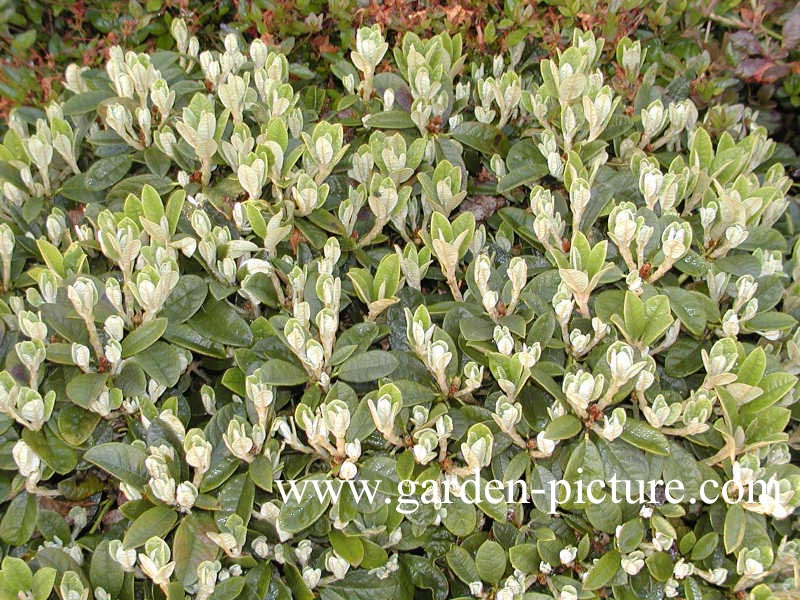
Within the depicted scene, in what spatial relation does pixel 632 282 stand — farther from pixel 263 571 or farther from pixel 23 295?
pixel 23 295

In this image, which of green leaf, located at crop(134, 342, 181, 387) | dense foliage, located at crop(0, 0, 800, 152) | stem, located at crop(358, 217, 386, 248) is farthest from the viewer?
dense foliage, located at crop(0, 0, 800, 152)

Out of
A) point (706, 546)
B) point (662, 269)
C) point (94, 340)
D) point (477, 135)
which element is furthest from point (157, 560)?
point (477, 135)

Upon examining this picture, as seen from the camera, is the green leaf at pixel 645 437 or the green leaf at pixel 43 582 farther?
the green leaf at pixel 645 437

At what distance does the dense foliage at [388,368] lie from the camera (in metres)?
1.53

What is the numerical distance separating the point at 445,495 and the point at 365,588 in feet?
0.80

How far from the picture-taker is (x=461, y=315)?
1.77 m

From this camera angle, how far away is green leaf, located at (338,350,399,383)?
1640 mm

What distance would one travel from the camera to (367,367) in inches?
64.8

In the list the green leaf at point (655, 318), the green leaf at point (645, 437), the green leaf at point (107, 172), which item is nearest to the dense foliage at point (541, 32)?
the green leaf at point (107, 172)

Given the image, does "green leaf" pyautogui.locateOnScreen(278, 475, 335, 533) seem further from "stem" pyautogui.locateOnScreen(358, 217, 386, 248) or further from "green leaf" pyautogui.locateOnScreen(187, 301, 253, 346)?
"stem" pyautogui.locateOnScreen(358, 217, 386, 248)

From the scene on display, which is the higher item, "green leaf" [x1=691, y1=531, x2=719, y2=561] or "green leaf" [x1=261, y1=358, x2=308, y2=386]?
"green leaf" [x1=261, y1=358, x2=308, y2=386]

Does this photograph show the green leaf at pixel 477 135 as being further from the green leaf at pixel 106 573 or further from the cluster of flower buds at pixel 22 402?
the green leaf at pixel 106 573

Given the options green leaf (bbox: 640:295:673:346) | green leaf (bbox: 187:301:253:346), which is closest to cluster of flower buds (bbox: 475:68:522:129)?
green leaf (bbox: 640:295:673:346)

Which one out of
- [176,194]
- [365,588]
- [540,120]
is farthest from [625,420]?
[176,194]
